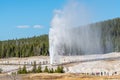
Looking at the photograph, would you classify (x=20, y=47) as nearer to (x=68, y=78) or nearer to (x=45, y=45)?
(x=45, y=45)

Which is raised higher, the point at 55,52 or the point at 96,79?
the point at 55,52

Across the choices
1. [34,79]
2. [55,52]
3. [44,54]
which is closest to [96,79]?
[34,79]

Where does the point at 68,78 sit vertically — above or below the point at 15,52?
below

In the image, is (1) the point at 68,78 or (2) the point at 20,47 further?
(2) the point at 20,47

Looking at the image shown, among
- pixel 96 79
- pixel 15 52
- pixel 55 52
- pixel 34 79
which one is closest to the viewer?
pixel 96 79

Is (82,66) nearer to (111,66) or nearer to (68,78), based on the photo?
(111,66)

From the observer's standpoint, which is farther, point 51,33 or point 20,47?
point 20,47

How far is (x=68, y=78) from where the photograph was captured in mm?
67750

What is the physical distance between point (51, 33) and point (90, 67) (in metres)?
47.3

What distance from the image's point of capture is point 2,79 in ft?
228

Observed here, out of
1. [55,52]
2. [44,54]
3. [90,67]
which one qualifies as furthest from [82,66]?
[44,54]

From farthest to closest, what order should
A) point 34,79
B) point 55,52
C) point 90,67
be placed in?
point 55,52
point 90,67
point 34,79

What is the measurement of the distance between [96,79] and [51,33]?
282 feet

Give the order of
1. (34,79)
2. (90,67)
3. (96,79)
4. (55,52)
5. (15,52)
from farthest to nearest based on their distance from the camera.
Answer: (15,52) < (55,52) < (90,67) < (34,79) < (96,79)
